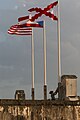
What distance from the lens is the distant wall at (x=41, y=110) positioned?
2917 centimetres

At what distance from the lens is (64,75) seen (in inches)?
1214

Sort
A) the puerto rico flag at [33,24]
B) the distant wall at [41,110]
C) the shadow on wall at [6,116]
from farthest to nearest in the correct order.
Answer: the puerto rico flag at [33,24] → the distant wall at [41,110] → the shadow on wall at [6,116]

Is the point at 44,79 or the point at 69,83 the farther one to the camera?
the point at 44,79

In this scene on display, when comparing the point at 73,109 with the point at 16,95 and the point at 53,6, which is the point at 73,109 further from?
the point at 53,6

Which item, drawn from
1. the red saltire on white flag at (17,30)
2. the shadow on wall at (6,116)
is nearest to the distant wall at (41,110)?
the shadow on wall at (6,116)

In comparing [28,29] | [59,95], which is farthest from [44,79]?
[28,29]

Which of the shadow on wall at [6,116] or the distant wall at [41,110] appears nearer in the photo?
the shadow on wall at [6,116]

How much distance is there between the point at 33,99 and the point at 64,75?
105 inches

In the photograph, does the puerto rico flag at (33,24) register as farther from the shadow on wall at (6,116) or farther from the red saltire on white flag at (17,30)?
the shadow on wall at (6,116)

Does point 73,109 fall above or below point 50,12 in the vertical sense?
below

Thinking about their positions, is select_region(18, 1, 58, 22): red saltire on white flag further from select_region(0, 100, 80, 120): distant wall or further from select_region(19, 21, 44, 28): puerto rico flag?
select_region(0, 100, 80, 120): distant wall

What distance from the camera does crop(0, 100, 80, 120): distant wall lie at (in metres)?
29.2

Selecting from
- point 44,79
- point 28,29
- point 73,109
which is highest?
point 28,29

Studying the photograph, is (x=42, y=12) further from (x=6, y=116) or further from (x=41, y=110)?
(x=6, y=116)
